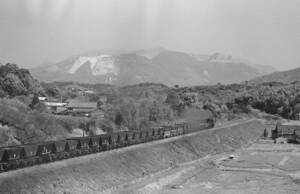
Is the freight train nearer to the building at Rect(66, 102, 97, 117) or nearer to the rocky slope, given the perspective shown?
the building at Rect(66, 102, 97, 117)

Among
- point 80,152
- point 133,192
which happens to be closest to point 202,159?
point 80,152

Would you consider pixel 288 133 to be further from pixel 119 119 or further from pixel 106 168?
pixel 106 168

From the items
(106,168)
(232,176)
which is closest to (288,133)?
(232,176)

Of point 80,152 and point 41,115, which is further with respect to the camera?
point 41,115

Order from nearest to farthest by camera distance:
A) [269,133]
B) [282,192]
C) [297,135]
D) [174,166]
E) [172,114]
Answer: [282,192] → [174,166] → [297,135] → [269,133] → [172,114]

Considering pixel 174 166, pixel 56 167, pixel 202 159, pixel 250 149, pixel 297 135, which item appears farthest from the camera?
pixel 297 135

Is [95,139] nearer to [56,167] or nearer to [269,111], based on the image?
[56,167]
